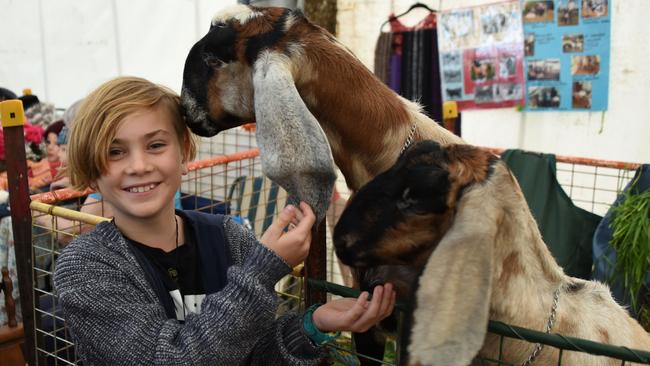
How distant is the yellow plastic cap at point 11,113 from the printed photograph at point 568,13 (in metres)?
2.40

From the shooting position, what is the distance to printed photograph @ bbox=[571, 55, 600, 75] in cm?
288

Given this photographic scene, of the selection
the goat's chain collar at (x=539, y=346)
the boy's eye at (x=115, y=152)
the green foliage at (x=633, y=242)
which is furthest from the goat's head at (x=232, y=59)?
the green foliage at (x=633, y=242)

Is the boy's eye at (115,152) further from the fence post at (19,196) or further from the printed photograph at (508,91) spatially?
the printed photograph at (508,91)

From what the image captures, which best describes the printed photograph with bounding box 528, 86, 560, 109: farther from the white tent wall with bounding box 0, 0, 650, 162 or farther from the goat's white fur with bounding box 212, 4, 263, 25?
the goat's white fur with bounding box 212, 4, 263, 25

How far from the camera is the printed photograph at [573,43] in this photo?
2.90 meters

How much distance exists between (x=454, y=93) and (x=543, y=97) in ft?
1.62

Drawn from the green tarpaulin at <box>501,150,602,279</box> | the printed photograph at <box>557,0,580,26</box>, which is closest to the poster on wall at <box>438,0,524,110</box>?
the printed photograph at <box>557,0,580,26</box>

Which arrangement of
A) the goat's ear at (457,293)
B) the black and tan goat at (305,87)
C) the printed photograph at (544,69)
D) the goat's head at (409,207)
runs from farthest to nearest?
1. the printed photograph at (544,69)
2. the black and tan goat at (305,87)
3. the goat's head at (409,207)
4. the goat's ear at (457,293)

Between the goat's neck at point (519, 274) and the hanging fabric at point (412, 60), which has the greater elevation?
the hanging fabric at point (412, 60)

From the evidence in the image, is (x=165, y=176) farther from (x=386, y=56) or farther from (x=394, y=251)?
(x=386, y=56)

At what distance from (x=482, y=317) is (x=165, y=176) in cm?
65

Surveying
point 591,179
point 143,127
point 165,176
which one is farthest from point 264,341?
point 591,179

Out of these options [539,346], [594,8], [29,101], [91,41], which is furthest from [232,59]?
[91,41]

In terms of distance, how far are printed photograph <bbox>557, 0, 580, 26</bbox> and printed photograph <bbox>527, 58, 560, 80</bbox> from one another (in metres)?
0.19
